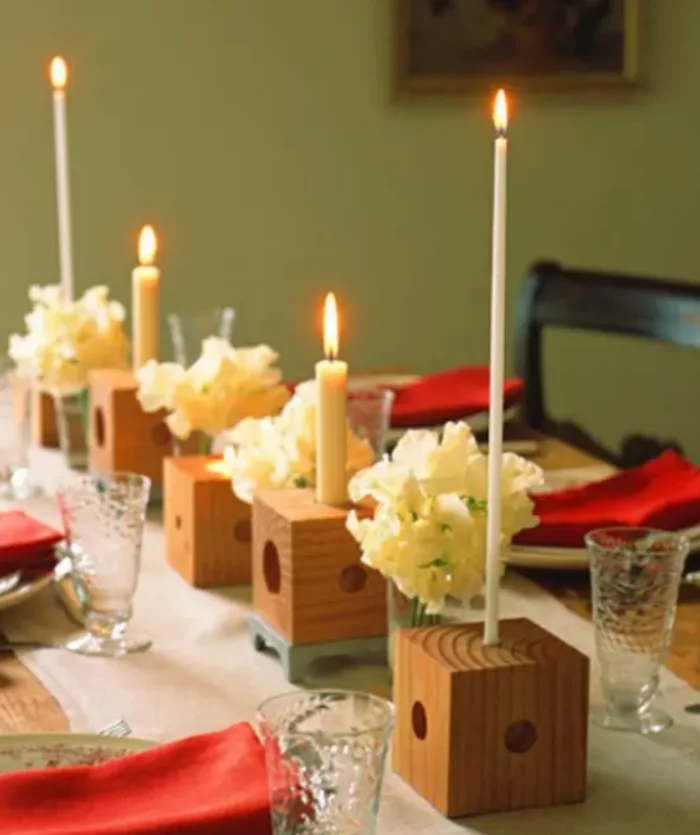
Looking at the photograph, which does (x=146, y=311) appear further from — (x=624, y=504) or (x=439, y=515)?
(x=439, y=515)

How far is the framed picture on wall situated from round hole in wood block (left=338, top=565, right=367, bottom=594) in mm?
2305

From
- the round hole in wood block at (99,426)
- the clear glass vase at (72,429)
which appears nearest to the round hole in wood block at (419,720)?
the round hole in wood block at (99,426)

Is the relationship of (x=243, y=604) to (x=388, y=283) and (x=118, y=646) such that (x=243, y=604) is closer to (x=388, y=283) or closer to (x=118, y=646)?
(x=118, y=646)

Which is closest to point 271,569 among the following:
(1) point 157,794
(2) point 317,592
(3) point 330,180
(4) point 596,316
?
(2) point 317,592

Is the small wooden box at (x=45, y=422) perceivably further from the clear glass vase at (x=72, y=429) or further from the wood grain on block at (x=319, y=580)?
the wood grain on block at (x=319, y=580)

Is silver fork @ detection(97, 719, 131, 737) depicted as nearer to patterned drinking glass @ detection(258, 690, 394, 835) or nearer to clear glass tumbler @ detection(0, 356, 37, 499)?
patterned drinking glass @ detection(258, 690, 394, 835)

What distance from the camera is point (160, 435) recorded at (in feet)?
6.05

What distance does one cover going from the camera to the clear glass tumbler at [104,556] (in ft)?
4.33

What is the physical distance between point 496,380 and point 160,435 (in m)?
0.84

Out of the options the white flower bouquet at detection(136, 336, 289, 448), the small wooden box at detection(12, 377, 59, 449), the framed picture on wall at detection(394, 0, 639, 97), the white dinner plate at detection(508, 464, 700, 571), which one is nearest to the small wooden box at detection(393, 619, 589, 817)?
the white dinner plate at detection(508, 464, 700, 571)

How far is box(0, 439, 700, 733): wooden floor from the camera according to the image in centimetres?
119

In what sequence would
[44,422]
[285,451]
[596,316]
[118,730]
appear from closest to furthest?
[118,730]
[285,451]
[44,422]
[596,316]

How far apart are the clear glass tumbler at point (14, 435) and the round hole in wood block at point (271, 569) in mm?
574

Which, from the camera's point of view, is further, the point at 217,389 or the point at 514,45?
the point at 514,45
